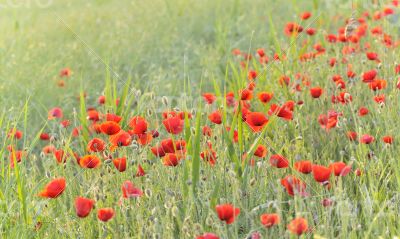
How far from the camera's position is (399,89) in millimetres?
2539

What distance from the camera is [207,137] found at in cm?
245

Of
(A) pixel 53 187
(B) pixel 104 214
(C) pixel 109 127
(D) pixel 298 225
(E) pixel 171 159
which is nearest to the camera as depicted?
(D) pixel 298 225

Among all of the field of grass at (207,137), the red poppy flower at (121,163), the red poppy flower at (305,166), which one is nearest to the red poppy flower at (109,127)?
the field of grass at (207,137)

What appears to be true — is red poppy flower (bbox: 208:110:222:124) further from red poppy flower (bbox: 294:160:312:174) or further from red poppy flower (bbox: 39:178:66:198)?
red poppy flower (bbox: 39:178:66:198)

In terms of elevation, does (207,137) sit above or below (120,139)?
below

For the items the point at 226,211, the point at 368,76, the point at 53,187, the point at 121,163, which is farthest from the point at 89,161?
the point at 368,76

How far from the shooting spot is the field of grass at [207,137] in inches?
71.8

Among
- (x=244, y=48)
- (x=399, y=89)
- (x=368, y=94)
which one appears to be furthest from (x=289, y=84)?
(x=244, y=48)

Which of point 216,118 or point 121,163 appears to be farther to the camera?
point 216,118

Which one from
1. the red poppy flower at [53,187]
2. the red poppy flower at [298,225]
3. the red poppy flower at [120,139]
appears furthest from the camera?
the red poppy flower at [120,139]

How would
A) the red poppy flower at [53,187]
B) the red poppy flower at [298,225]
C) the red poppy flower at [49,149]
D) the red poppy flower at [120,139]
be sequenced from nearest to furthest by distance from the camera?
the red poppy flower at [298,225] < the red poppy flower at [53,187] < the red poppy flower at [120,139] < the red poppy flower at [49,149]

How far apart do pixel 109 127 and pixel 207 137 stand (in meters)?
0.53

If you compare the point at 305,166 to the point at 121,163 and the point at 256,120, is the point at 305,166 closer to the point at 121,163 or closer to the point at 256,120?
the point at 256,120

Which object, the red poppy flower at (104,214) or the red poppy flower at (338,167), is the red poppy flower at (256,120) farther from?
the red poppy flower at (104,214)
